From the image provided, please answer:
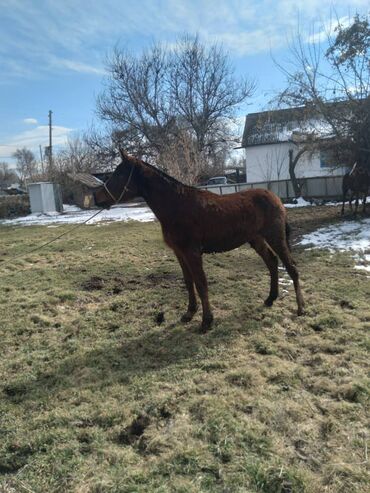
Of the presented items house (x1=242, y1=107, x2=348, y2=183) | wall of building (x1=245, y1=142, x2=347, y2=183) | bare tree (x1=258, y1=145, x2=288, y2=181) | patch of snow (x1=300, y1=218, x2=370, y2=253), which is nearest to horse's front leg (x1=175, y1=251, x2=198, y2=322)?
patch of snow (x1=300, y1=218, x2=370, y2=253)

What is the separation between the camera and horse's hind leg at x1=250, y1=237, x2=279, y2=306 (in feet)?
17.5

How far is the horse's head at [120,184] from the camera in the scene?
15.0 feet

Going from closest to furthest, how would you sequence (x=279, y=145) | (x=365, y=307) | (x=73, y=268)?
1. (x=365, y=307)
2. (x=73, y=268)
3. (x=279, y=145)

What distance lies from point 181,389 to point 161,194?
2.25m

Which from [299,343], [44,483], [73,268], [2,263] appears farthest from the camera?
[2,263]

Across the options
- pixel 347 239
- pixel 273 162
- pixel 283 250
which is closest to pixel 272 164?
pixel 273 162

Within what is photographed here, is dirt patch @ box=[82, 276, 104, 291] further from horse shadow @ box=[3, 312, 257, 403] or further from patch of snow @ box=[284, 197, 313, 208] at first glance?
patch of snow @ box=[284, 197, 313, 208]

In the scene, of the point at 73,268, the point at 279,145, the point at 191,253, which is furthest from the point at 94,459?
the point at 279,145

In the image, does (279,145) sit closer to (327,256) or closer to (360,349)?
(327,256)

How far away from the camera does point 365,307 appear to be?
5055mm

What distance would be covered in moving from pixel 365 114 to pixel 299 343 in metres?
11.5

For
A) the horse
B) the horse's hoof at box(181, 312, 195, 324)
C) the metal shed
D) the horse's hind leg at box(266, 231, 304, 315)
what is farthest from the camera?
the metal shed

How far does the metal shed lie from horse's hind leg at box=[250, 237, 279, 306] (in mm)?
20294

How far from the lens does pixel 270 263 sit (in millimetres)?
5441
